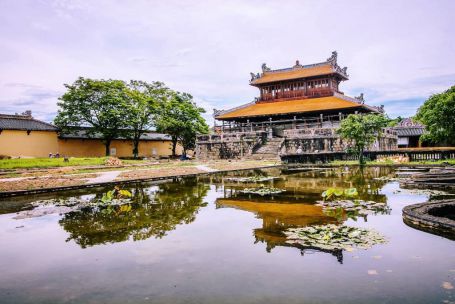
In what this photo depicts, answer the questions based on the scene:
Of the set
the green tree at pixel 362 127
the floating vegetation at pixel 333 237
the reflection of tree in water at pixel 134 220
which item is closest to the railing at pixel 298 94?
the green tree at pixel 362 127

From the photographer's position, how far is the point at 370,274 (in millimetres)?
4719

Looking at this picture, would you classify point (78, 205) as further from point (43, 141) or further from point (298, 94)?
point (298, 94)

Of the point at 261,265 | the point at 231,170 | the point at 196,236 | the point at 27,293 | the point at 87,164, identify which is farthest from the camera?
the point at 87,164

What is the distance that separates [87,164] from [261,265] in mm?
26287

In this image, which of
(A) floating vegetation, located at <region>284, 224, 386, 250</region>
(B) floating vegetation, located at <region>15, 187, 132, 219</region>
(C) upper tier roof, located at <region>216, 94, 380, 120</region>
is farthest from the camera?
(C) upper tier roof, located at <region>216, 94, 380, 120</region>

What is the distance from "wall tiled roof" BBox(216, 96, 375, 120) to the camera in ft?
124

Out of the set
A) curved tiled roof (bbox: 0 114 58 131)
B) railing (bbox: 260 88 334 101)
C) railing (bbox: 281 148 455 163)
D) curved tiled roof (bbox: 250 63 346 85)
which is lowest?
railing (bbox: 281 148 455 163)

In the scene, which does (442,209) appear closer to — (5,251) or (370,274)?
(370,274)

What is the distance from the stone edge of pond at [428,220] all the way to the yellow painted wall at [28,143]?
130ft

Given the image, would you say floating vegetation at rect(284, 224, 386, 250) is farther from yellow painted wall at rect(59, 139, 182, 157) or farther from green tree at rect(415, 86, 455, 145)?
yellow painted wall at rect(59, 139, 182, 157)

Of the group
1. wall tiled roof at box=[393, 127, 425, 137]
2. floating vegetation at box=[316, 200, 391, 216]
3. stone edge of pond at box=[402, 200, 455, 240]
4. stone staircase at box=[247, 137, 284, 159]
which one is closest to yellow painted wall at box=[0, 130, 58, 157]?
stone staircase at box=[247, 137, 284, 159]

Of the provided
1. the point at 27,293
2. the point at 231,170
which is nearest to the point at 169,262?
the point at 27,293

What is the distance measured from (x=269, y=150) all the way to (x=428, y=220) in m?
29.4

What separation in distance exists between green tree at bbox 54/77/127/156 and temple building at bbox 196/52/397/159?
417 inches
